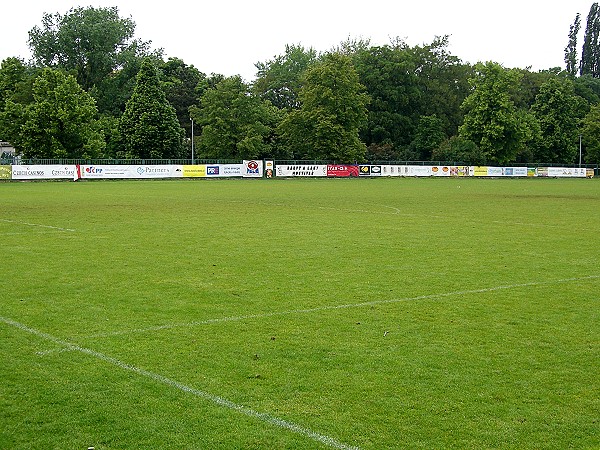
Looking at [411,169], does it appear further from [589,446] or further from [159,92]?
[589,446]

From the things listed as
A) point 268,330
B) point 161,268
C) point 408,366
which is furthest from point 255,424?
point 161,268

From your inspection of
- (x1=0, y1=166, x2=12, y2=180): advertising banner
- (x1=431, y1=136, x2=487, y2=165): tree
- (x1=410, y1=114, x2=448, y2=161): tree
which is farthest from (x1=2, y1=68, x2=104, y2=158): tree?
(x1=410, y1=114, x2=448, y2=161): tree

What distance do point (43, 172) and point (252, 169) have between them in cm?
1857

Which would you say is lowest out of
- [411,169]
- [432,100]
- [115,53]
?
[411,169]

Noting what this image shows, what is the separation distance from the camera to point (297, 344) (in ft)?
25.6

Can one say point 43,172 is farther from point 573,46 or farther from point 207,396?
point 573,46

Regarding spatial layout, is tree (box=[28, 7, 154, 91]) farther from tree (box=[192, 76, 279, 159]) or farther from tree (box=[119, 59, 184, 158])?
tree (box=[192, 76, 279, 159])

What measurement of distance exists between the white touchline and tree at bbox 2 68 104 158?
65468 mm

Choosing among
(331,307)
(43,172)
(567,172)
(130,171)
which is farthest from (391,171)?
(331,307)

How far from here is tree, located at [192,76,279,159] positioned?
79.4 m

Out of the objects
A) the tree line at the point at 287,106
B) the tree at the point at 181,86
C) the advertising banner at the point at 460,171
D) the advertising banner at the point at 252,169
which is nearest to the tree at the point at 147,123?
the tree line at the point at 287,106

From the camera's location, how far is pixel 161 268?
12750mm

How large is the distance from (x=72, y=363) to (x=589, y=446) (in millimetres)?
4665

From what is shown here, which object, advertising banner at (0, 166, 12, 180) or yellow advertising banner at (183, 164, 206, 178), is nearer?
advertising banner at (0, 166, 12, 180)
